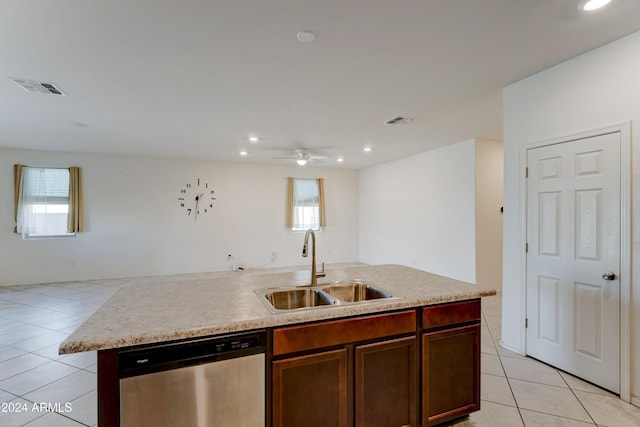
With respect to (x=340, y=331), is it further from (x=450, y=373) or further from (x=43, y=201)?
(x=43, y=201)

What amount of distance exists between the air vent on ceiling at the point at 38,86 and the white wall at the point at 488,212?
556 cm

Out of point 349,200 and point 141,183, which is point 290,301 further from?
point 349,200

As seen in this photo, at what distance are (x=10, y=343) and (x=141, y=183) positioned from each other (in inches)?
154

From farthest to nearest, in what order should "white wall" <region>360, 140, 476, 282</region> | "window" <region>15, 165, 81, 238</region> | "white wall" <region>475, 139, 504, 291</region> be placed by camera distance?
"window" <region>15, 165, 81, 238</region>
"white wall" <region>360, 140, 476, 282</region>
"white wall" <region>475, 139, 504, 291</region>

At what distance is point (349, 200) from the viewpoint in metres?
8.30

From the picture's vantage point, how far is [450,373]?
1.84 metres

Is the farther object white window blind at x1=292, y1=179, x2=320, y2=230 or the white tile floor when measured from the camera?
white window blind at x1=292, y1=179, x2=320, y2=230

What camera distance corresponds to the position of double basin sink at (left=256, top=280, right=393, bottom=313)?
74.4 inches

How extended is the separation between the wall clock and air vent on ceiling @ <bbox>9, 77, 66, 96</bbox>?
3.79 m

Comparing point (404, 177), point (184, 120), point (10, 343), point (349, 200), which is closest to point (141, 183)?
point (184, 120)

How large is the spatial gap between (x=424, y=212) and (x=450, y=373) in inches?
180

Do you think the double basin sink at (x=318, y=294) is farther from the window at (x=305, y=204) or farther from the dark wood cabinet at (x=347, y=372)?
the window at (x=305, y=204)

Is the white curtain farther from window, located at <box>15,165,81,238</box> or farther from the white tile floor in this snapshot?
the white tile floor

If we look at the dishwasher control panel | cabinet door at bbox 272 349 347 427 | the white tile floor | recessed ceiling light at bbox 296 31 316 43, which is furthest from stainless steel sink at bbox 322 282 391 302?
recessed ceiling light at bbox 296 31 316 43
